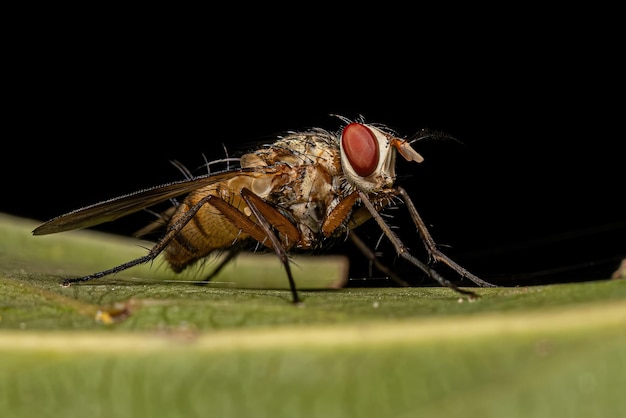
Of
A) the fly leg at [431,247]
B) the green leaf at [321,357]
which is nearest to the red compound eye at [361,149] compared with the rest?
the fly leg at [431,247]

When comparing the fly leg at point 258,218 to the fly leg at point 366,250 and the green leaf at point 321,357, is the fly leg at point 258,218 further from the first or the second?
the green leaf at point 321,357

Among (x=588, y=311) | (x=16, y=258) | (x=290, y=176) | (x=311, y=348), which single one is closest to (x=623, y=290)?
(x=588, y=311)

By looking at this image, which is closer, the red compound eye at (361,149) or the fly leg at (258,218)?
the fly leg at (258,218)

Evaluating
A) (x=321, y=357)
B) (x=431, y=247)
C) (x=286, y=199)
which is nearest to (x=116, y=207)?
(x=286, y=199)

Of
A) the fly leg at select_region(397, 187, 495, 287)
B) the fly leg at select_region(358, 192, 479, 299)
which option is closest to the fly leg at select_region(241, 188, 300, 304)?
the fly leg at select_region(358, 192, 479, 299)

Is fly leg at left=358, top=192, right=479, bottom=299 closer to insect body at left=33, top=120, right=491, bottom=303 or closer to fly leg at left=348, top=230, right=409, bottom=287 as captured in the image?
insect body at left=33, top=120, right=491, bottom=303

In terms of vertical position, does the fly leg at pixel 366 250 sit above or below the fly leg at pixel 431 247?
below
